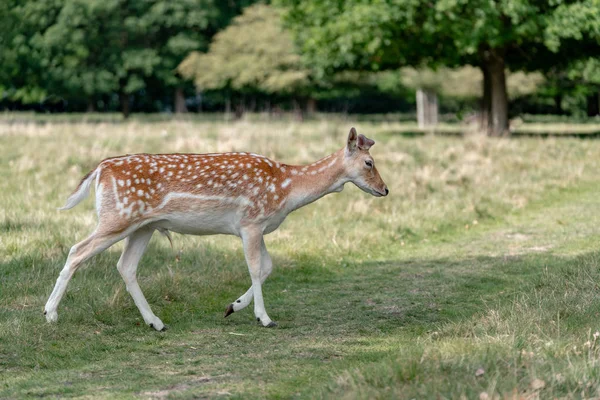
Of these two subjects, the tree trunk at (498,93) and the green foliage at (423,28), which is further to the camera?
the tree trunk at (498,93)

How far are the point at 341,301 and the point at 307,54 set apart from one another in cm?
2150

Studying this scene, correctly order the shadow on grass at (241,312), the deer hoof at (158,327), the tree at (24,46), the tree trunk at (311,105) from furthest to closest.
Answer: the tree trunk at (311,105), the tree at (24,46), the deer hoof at (158,327), the shadow on grass at (241,312)

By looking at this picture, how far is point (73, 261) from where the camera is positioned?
7816 millimetres

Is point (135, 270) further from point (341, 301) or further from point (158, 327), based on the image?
point (341, 301)

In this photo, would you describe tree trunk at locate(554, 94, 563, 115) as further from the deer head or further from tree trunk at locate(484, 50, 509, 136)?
the deer head

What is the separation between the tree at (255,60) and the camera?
43656 millimetres

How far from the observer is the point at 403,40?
27328 mm

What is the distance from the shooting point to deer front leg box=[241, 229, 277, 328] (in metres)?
8.23

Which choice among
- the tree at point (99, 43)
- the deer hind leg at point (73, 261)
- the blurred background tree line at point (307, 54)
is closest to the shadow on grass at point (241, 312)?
the deer hind leg at point (73, 261)

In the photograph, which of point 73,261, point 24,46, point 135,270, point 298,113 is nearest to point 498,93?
point 298,113

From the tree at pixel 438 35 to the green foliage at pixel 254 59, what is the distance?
41.0 ft

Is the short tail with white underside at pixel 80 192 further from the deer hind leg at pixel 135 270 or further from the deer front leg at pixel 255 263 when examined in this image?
the deer front leg at pixel 255 263

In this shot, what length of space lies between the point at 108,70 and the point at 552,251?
4267 cm

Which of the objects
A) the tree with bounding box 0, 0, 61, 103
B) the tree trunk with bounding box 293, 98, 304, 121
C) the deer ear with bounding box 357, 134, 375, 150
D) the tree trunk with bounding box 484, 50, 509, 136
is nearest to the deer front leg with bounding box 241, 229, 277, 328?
the deer ear with bounding box 357, 134, 375, 150
